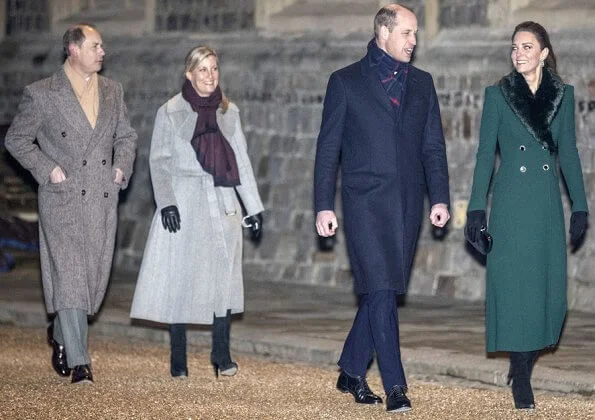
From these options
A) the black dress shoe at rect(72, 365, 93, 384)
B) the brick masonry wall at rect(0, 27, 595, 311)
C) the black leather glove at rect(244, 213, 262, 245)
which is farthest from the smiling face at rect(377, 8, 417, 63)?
the brick masonry wall at rect(0, 27, 595, 311)

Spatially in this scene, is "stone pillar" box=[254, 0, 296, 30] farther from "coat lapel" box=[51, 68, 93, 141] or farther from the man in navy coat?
the man in navy coat

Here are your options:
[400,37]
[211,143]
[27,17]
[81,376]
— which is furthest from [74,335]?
[27,17]

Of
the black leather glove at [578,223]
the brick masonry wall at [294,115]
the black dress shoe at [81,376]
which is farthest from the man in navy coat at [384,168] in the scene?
the brick masonry wall at [294,115]

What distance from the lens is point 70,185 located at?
35.1ft

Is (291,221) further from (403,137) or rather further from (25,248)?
(403,137)

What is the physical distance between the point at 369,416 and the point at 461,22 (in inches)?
304

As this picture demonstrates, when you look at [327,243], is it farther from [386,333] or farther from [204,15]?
[386,333]

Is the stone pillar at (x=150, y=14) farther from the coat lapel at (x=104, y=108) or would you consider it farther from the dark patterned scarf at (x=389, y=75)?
the dark patterned scarf at (x=389, y=75)

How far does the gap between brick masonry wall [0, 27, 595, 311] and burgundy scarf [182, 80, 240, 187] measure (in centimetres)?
473

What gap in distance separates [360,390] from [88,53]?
8.57ft

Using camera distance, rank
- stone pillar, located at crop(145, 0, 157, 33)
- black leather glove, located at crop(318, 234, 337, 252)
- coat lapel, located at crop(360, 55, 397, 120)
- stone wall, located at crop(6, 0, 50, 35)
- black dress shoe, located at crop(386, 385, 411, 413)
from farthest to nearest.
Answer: stone wall, located at crop(6, 0, 50, 35)
stone pillar, located at crop(145, 0, 157, 33)
black leather glove, located at crop(318, 234, 337, 252)
coat lapel, located at crop(360, 55, 397, 120)
black dress shoe, located at crop(386, 385, 411, 413)

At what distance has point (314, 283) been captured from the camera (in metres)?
17.2

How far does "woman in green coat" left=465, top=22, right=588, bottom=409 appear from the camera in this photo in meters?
9.46

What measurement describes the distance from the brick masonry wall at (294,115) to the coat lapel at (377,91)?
558 cm
